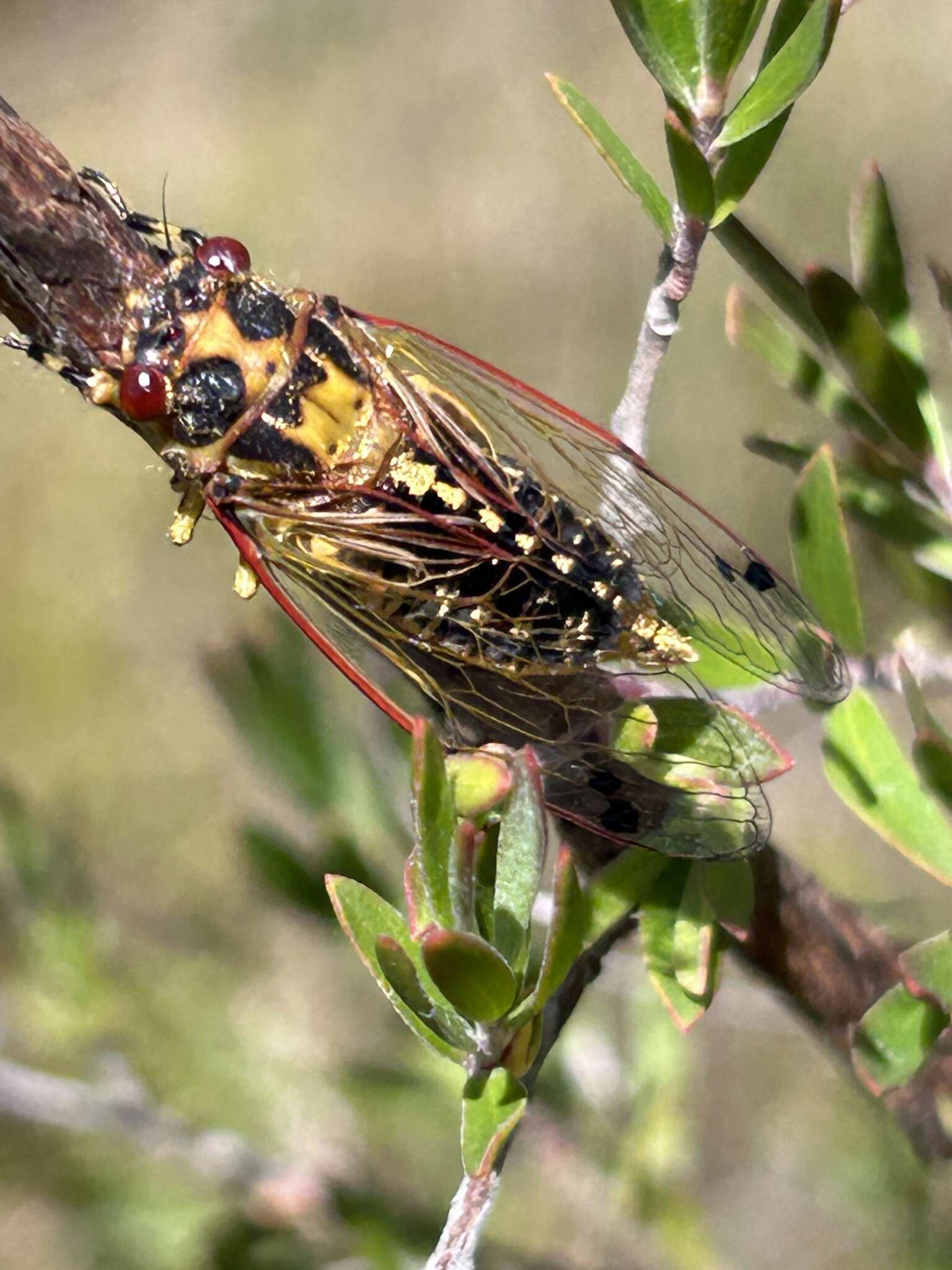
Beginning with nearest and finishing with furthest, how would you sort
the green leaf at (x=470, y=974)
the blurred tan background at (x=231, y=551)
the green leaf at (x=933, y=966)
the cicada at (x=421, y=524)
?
the green leaf at (x=470, y=974), the green leaf at (x=933, y=966), the cicada at (x=421, y=524), the blurred tan background at (x=231, y=551)

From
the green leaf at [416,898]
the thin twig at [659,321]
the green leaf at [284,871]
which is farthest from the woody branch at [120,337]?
the green leaf at [284,871]

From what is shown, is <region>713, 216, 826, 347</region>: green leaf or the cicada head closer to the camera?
<region>713, 216, 826, 347</region>: green leaf

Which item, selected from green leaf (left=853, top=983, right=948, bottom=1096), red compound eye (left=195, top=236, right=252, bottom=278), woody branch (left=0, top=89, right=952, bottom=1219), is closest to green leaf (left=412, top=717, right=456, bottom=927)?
woody branch (left=0, top=89, right=952, bottom=1219)

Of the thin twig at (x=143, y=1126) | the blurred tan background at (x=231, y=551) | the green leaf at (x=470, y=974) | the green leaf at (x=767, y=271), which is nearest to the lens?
the green leaf at (x=470, y=974)

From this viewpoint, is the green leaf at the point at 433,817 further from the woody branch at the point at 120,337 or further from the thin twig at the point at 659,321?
the thin twig at the point at 659,321

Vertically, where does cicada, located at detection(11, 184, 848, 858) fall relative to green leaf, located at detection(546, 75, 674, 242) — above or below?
below

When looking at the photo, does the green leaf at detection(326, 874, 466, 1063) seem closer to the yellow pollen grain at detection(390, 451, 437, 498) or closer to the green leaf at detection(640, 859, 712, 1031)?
the green leaf at detection(640, 859, 712, 1031)

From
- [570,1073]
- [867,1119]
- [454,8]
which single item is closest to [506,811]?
[570,1073]
